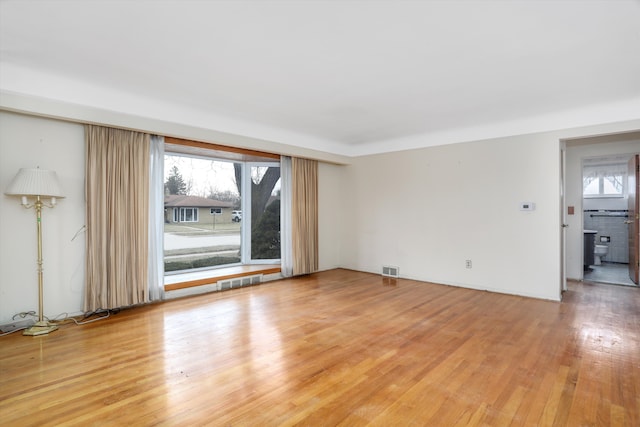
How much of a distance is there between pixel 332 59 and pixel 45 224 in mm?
3472

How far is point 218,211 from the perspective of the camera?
5.53m

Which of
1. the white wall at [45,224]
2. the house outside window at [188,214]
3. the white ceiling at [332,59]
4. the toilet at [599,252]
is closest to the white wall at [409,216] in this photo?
the white wall at [45,224]

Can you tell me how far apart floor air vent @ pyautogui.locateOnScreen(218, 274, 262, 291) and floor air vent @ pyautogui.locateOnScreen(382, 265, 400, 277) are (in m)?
2.33

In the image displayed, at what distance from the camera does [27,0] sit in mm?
2080

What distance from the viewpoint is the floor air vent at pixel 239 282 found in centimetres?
496

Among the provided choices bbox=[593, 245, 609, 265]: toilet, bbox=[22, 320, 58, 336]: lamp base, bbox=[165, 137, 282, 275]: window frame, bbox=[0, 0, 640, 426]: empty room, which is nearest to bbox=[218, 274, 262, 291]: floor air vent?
bbox=[0, 0, 640, 426]: empty room

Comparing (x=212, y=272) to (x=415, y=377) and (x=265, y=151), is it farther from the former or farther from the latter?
(x=415, y=377)

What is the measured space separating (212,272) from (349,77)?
3.80 metres

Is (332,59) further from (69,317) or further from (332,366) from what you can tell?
(69,317)

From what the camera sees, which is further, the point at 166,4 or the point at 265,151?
the point at 265,151

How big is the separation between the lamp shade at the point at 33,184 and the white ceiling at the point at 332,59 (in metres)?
0.79

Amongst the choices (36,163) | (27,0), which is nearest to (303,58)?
(27,0)

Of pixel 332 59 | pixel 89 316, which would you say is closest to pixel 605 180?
pixel 332 59

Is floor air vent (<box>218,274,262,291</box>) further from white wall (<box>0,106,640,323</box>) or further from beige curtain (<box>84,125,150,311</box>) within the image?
white wall (<box>0,106,640,323</box>)
